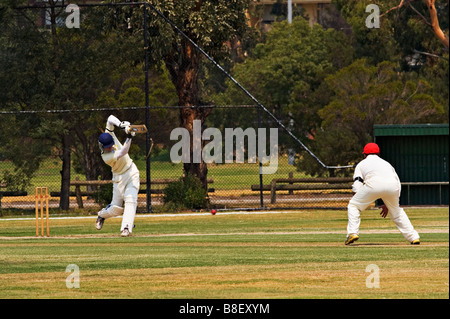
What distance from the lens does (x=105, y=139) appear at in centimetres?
1983

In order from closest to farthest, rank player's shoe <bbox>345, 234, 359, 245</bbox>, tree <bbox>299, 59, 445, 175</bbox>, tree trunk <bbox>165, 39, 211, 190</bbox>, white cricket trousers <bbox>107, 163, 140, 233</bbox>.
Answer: player's shoe <bbox>345, 234, 359, 245</bbox> → white cricket trousers <bbox>107, 163, 140, 233</bbox> → tree trunk <bbox>165, 39, 211, 190</bbox> → tree <bbox>299, 59, 445, 175</bbox>

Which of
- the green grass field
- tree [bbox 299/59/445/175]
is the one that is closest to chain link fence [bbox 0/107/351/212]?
tree [bbox 299/59/445/175]

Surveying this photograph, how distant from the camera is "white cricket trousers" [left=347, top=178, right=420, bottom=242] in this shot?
17406 mm

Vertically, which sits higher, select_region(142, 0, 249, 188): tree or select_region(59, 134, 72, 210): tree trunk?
select_region(142, 0, 249, 188): tree

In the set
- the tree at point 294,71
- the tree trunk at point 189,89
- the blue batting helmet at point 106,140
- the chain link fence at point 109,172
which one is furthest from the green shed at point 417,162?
the blue batting helmet at point 106,140

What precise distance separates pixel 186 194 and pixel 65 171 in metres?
4.14

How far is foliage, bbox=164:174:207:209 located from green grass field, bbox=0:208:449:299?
633cm

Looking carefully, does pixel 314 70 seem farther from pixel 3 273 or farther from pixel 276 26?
pixel 3 273

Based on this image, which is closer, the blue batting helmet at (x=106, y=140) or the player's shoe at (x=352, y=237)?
the player's shoe at (x=352, y=237)

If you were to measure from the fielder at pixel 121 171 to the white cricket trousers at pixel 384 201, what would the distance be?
14.7ft

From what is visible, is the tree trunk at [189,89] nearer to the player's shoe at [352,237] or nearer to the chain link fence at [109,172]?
the chain link fence at [109,172]

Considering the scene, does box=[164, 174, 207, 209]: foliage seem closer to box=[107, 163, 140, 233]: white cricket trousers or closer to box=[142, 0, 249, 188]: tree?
box=[142, 0, 249, 188]: tree

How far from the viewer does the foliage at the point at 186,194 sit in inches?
1258

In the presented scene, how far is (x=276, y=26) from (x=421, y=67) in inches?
344
